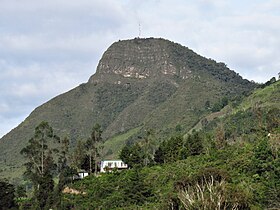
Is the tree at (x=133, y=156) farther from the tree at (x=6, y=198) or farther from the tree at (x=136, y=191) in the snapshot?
the tree at (x=6, y=198)

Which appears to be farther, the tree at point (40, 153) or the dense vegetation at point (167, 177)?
the tree at point (40, 153)

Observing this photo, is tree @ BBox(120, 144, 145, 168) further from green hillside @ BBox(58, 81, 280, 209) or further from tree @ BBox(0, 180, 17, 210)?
Answer: tree @ BBox(0, 180, 17, 210)

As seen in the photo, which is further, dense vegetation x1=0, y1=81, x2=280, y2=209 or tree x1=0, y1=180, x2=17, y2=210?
tree x1=0, y1=180, x2=17, y2=210

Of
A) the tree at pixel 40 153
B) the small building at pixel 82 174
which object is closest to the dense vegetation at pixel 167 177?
the tree at pixel 40 153

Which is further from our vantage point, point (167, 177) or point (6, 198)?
point (6, 198)

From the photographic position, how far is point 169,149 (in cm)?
7488

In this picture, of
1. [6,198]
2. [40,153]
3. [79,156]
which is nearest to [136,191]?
[6,198]

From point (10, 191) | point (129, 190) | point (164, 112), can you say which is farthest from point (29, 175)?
point (164, 112)

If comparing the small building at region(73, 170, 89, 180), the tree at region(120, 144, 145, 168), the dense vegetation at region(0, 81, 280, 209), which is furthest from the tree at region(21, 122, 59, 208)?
the tree at region(120, 144, 145, 168)

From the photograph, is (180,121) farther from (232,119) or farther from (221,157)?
(221,157)

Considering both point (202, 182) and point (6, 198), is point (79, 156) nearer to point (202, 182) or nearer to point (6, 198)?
point (6, 198)

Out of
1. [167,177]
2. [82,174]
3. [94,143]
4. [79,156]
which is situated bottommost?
[167,177]

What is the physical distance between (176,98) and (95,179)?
125m

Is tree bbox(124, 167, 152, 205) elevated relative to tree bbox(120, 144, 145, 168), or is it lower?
lower
